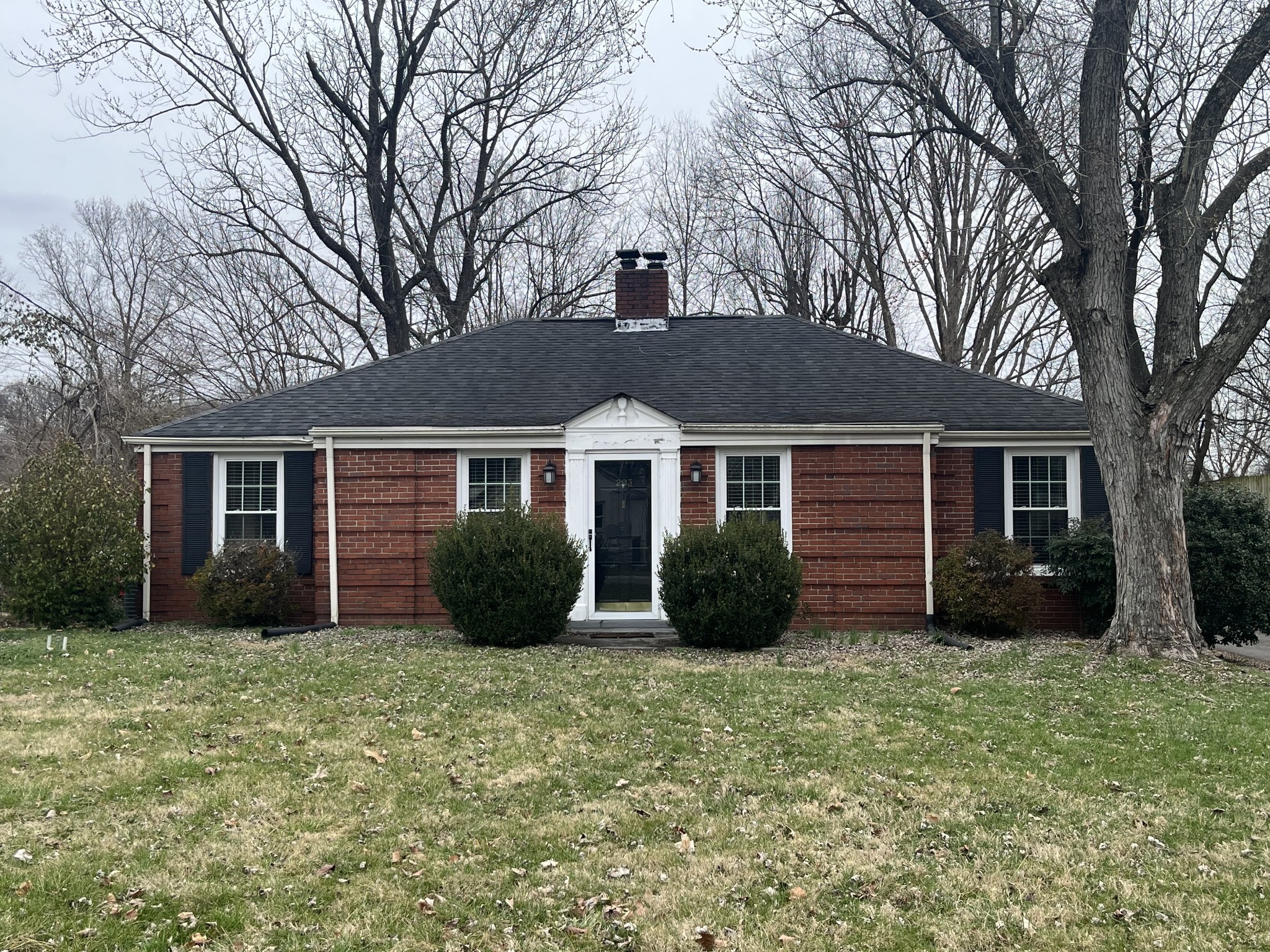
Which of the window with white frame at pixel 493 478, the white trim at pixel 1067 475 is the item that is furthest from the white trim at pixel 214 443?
the white trim at pixel 1067 475

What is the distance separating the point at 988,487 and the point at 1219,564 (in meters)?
2.89

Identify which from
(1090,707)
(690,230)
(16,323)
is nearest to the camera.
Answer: (1090,707)

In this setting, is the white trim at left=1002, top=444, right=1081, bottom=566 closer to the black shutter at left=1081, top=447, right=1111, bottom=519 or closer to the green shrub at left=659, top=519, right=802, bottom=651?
the black shutter at left=1081, top=447, right=1111, bottom=519

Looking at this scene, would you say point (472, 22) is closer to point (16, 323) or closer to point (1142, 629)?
point (16, 323)

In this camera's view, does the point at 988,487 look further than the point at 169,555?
No

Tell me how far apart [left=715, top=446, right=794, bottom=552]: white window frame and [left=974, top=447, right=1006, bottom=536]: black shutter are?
2608 mm

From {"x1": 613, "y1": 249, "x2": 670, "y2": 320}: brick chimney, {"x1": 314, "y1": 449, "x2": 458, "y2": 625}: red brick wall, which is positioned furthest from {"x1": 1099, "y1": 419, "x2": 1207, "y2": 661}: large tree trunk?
{"x1": 314, "y1": 449, "x2": 458, "y2": 625}: red brick wall

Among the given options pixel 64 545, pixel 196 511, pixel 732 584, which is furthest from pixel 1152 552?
pixel 64 545

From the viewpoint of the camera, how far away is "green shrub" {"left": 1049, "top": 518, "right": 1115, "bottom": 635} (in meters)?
11.8

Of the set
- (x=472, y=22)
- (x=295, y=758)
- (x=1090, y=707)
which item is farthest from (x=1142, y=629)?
(x=472, y=22)

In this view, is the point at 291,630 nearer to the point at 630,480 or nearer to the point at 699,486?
the point at 630,480

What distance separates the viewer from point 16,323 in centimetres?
1948

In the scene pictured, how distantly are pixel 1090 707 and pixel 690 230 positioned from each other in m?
21.9

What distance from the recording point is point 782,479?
42.5ft
